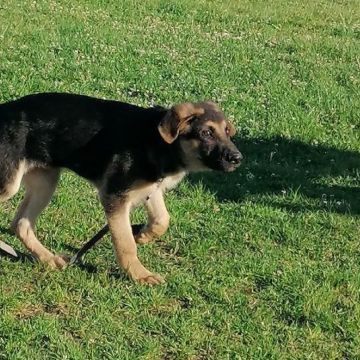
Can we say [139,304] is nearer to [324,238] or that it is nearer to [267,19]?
[324,238]

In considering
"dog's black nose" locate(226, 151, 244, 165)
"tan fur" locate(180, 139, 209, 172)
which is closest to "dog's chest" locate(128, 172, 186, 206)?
"tan fur" locate(180, 139, 209, 172)

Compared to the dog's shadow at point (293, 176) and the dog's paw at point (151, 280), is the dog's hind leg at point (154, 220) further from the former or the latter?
the dog's shadow at point (293, 176)

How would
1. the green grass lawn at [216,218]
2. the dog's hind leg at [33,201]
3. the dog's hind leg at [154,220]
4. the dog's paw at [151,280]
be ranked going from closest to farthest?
1. the green grass lawn at [216,218]
2. the dog's paw at [151,280]
3. the dog's hind leg at [33,201]
4. the dog's hind leg at [154,220]

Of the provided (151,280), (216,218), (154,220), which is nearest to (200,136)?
(154,220)

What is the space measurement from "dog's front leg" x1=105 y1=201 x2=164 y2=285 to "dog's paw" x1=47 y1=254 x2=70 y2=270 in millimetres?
376

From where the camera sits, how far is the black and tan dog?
18.2 ft

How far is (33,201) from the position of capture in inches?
238

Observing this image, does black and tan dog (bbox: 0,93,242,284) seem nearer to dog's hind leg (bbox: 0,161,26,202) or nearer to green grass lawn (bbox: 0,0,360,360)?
dog's hind leg (bbox: 0,161,26,202)

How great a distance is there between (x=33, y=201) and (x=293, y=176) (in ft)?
9.08

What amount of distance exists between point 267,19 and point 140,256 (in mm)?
9973

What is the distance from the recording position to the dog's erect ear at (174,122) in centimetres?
550

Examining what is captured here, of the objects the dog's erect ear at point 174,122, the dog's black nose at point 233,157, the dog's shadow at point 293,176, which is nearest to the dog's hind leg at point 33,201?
the dog's erect ear at point 174,122

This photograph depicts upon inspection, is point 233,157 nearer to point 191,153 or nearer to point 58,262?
point 191,153

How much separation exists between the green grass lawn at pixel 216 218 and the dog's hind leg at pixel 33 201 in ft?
0.70
